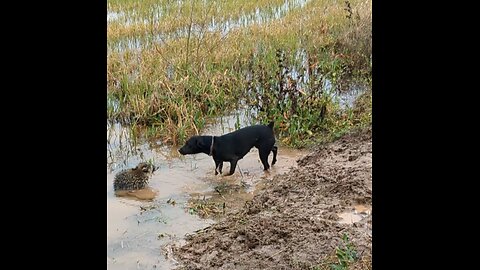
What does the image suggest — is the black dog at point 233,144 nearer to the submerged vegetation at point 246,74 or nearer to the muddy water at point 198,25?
the submerged vegetation at point 246,74

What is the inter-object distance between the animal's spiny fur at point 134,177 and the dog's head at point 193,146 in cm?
37

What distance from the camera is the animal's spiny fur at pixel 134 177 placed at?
17.5ft

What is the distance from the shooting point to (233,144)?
5.52m

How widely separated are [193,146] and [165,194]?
546 millimetres

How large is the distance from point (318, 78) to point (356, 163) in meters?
2.36

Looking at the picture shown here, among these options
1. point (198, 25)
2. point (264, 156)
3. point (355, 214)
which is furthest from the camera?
point (198, 25)

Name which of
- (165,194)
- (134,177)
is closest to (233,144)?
(165,194)

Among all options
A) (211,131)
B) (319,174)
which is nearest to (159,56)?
(211,131)

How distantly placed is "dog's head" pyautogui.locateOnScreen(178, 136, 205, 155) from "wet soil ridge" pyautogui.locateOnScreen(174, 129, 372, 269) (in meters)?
0.69

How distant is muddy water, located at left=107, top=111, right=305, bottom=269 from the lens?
421 cm

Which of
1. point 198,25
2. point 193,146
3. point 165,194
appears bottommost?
point 165,194

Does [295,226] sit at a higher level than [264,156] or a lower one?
lower

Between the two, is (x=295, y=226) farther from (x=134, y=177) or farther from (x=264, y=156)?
(x=134, y=177)
